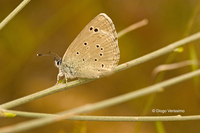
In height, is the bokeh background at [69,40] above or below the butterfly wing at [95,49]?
above

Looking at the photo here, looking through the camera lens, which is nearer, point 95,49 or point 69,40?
point 95,49

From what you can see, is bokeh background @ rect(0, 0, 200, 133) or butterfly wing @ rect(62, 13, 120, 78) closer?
butterfly wing @ rect(62, 13, 120, 78)

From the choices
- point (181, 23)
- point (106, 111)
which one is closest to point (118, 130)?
point (106, 111)

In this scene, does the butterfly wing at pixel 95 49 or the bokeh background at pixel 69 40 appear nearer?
the butterfly wing at pixel 95 49

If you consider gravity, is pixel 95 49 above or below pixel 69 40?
below
